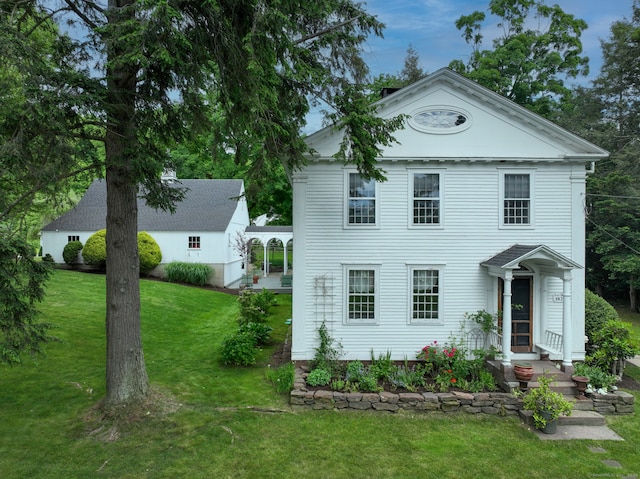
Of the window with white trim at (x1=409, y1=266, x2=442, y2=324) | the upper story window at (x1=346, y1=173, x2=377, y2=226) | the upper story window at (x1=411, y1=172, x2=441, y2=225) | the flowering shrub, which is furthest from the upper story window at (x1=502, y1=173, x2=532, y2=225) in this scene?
the flowering shrub

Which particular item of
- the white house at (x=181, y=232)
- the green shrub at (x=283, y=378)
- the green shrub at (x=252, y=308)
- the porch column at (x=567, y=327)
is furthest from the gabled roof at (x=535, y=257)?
the white house at (x=181, y=232)

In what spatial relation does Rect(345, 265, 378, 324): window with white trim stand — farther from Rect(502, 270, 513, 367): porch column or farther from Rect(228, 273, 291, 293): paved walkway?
Rect(228, 273, 291, 293): paved walkway

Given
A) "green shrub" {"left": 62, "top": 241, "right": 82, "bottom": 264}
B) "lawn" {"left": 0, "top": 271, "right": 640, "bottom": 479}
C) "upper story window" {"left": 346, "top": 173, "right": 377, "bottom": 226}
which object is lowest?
"lawn" {"left": 0, "top": 271, "right": 640, "bottom": 479}

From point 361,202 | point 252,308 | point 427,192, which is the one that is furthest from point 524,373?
point 252,308

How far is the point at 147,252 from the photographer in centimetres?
2183

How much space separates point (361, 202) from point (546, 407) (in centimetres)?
Result: 615

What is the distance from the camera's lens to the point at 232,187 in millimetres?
27562

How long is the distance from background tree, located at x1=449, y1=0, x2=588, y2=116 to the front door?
16556mm

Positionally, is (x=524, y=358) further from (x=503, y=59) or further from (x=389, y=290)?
(x=503, y=59)

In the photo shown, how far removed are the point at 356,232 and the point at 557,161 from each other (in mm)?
5710

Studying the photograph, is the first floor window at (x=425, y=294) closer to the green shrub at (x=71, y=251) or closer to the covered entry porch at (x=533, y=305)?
the covered entry porch at (x=533, y=305)

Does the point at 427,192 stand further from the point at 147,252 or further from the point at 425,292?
the point at 147,252

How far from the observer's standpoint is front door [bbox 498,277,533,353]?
10.1m

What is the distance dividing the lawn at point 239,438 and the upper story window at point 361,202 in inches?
190
